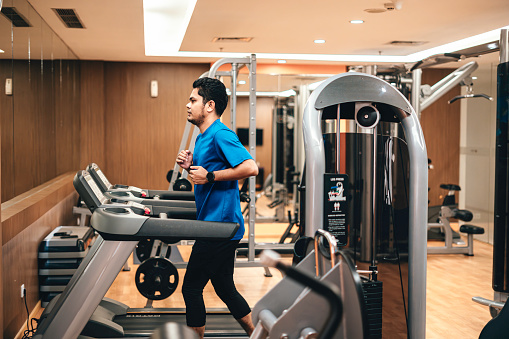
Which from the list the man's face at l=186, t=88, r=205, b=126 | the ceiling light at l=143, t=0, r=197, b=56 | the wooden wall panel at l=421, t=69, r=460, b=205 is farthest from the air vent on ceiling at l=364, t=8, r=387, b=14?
the wooden wall panel at l=421, t=69, r=460, b=205

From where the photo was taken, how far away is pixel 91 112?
8336 mm

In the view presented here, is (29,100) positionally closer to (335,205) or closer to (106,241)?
(106,241)

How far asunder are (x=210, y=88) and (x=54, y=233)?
2.30 metres

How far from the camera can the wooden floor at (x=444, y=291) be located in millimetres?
3770

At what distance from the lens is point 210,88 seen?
2703 millimetres

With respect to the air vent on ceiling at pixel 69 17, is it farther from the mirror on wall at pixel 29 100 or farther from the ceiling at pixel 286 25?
the mirror on wall at pixel 29 100

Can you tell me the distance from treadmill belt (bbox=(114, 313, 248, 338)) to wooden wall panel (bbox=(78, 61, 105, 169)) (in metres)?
5.09

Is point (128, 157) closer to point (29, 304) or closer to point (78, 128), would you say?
point (78, 128)

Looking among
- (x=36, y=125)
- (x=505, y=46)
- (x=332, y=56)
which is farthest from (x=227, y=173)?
(x=332, y=56)

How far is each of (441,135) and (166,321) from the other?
261 inches

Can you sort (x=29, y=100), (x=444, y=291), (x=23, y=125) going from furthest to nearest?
(x=444, y=291) → (x=29, y=100) → (x=23, y=125)

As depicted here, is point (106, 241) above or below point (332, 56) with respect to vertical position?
below

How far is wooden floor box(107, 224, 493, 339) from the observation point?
3.77 m

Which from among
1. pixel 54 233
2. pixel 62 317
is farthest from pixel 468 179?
pixel 62 317
